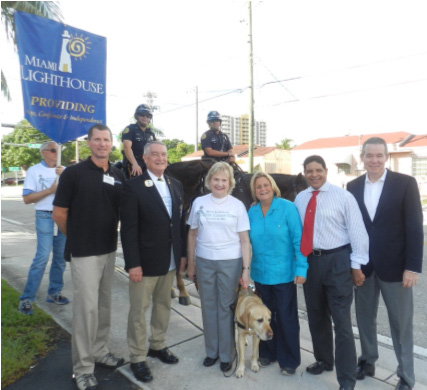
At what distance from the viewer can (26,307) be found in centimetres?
417

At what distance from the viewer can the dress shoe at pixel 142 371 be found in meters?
2.97

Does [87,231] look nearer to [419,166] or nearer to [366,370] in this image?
[366,370]

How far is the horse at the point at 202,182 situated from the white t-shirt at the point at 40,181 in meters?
1.72

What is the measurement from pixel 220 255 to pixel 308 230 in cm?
83

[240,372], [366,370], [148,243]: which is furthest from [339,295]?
[148,243]

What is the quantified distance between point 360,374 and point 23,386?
304cm

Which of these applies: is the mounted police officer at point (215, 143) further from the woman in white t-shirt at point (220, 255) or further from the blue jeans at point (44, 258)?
the blue jeans at point (44, 258)

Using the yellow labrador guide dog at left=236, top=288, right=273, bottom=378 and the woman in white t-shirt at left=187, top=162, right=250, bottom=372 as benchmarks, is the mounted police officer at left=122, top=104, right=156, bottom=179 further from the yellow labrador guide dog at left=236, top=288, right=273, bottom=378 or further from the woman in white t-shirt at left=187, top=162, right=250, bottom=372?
the yellow labrador guide dog at left=236, top=288, right=273, bottom=378

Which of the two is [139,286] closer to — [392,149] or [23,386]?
[23,386]

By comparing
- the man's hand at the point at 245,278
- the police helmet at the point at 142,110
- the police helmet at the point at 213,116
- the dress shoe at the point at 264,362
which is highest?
the police helmet at the point at 213,116

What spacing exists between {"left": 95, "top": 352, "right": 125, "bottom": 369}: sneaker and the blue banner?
2.66m

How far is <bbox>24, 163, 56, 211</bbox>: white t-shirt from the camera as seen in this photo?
14.2 feet

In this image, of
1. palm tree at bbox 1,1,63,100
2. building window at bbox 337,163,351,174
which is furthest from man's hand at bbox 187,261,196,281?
building window at bbox 337,163,351,174

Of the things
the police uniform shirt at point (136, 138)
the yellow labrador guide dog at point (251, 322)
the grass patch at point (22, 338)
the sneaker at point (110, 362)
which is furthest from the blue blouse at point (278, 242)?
the police uniform shirt at point (136, 138)
